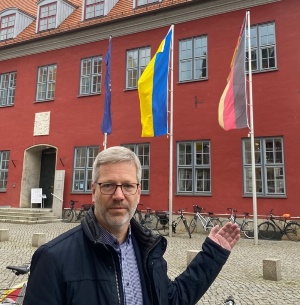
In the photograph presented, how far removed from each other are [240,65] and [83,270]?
1135 cm

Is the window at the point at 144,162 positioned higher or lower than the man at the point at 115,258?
higher

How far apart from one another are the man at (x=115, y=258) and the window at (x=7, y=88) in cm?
1989

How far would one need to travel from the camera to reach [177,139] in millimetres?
15195

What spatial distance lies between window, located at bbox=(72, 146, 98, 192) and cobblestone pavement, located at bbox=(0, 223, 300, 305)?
4.54 meters

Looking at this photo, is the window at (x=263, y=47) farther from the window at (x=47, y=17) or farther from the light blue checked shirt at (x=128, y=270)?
the light blue checked shirt at (x=128, y=270)

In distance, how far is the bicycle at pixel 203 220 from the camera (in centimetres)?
1352

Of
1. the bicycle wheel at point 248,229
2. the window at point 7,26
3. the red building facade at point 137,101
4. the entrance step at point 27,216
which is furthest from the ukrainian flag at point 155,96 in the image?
the window at point 7,26

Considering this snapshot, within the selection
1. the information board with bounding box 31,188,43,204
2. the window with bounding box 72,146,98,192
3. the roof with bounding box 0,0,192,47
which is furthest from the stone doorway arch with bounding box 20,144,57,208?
the roof with bounding box 0,0,192,47

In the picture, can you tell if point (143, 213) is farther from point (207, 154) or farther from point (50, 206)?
point (50, 206)

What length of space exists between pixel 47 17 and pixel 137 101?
8.48 metres

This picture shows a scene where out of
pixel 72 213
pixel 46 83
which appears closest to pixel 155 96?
pixel 72 213

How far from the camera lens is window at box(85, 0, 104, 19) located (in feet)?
61.6

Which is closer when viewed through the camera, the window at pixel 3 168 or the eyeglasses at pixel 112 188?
the eyeglasses at pixel 112 188

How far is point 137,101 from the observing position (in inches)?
645
